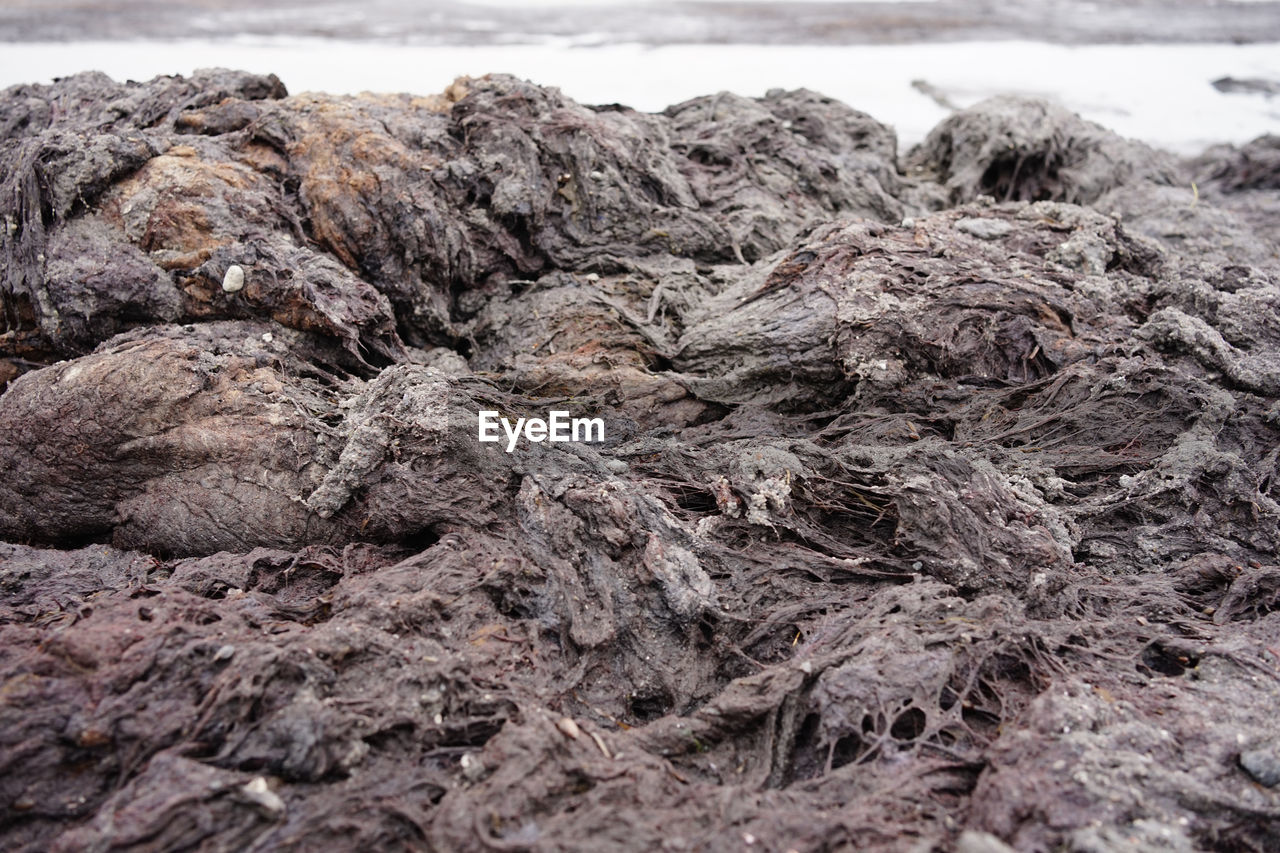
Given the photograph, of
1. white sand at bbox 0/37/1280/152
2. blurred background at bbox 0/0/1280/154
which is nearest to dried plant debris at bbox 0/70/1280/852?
white sand at bbox 0/37/1280/152

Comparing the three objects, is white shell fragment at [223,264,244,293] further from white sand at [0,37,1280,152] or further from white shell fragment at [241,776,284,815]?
white sand at [0,37,1280,152]

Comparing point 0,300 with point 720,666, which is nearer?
point 720,666

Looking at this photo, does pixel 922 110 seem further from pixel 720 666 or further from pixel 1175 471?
pixel 720 666

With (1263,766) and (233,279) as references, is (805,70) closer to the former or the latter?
(233,279)

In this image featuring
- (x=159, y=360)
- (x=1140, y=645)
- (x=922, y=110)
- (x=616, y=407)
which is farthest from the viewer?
(x=922, y=110)

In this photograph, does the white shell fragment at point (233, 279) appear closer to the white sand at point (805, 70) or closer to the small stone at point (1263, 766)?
the small stone at point (1263, 766)

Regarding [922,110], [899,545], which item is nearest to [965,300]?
[899,545]

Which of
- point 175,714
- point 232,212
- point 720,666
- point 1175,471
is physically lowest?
point 720,666

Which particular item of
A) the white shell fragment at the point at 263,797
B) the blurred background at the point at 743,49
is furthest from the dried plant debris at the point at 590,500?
the blurred background at the point at 743,49
